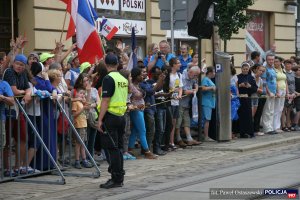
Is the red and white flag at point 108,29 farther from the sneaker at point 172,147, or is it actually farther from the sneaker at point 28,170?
the sneaker at point 28,170

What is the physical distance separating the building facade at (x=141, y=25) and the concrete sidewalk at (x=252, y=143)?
205 inches

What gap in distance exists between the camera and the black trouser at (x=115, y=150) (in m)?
10.7

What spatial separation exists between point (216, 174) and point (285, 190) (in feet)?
7.76

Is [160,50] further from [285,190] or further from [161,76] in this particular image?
[285,190]

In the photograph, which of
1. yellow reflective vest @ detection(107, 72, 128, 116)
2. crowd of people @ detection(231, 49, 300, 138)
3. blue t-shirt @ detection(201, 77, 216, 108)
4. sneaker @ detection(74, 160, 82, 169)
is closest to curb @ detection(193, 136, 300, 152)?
blue t-shirt @ detection(201, 77, 216, 108)

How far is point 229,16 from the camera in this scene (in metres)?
22.0

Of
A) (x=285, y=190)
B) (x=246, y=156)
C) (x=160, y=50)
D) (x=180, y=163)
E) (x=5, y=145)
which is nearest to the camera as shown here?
(x=285, y=190)

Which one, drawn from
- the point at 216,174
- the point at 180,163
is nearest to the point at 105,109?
the point at 216,174

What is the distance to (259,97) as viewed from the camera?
1822 centimetres

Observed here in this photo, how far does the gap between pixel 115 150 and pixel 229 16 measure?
39.6ft

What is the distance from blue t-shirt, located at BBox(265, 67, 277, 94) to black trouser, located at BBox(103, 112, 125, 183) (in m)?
8.57

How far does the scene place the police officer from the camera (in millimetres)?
10727

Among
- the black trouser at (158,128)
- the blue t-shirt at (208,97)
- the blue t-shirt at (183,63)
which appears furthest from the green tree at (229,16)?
the black trouser at (158,128)

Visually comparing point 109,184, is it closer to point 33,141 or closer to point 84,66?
point 33,141
